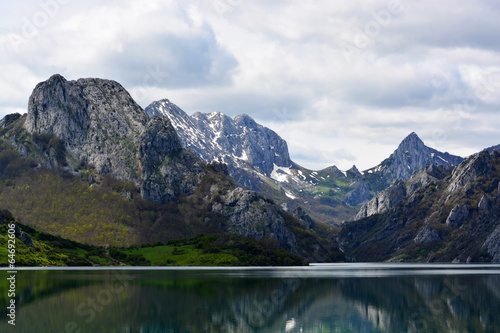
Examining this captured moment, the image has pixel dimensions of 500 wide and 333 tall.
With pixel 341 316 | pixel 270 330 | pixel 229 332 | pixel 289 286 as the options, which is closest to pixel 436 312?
pixel 341 316

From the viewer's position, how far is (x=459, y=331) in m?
73.2

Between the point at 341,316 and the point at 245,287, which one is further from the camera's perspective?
the point at 245,287

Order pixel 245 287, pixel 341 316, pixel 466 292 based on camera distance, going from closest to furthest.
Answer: pixel 341 316, pixel 466 292, pixel 245 287

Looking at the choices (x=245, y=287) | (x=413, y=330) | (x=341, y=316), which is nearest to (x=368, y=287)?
(x=245, y=287)

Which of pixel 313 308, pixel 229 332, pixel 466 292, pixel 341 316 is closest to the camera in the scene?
pixel 229 332

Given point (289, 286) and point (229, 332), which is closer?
point (229, 332)

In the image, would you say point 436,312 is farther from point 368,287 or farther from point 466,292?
point 368,287

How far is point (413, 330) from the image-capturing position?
7444 centimetres

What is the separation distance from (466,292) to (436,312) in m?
37.2

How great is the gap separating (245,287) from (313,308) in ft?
128

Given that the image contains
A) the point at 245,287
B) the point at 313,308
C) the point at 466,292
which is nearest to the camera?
the point at 313,308

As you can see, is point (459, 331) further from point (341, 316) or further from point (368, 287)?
point (368, 287)

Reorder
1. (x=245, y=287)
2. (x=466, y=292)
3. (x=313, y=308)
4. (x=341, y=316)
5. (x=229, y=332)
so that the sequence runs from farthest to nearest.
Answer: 1. (x=245, y=287)
2. (x=466, y=292)
3. (x=313, y=308)
4. (x=341, y=316)
5. (x=229, y=332)

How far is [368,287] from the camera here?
138875 mm
